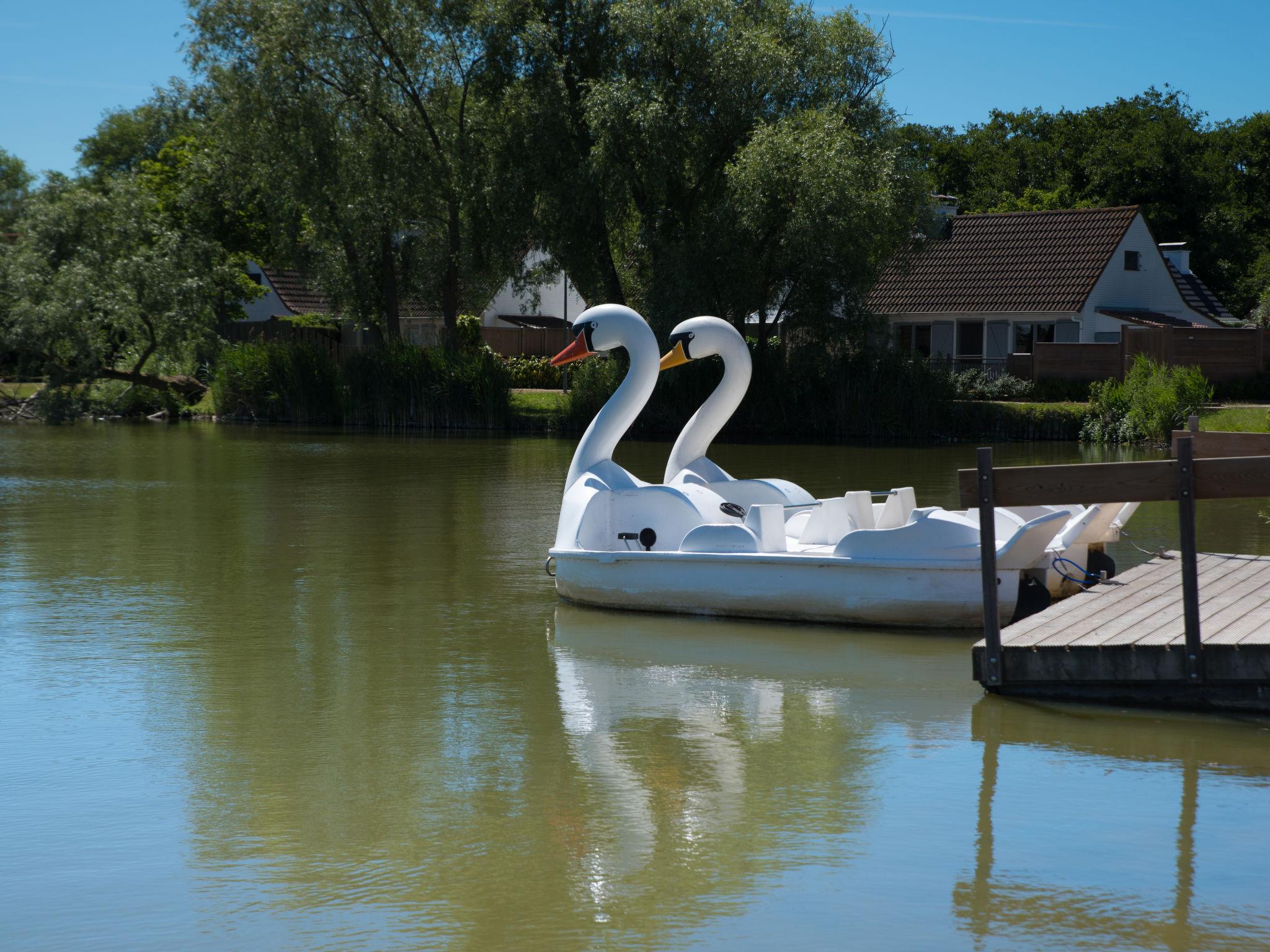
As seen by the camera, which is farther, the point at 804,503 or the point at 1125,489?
the point at 804,503

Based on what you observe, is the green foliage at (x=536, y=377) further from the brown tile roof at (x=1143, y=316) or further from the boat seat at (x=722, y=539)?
the boat seat at (x=722, y=539)

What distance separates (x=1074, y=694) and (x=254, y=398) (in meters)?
35.4

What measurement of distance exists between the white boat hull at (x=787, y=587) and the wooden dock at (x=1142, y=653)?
1005 millimetres

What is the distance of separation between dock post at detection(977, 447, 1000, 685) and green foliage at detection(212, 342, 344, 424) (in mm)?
32961

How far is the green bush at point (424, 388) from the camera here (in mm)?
37250

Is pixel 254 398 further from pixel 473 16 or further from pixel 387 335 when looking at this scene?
pixel 473 16

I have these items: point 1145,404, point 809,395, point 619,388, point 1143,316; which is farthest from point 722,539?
point 1143,316

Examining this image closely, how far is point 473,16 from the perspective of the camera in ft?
112

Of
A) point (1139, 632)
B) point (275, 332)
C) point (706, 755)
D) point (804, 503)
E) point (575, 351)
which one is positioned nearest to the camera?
point (706, 755)

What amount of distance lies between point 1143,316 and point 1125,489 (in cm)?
3805

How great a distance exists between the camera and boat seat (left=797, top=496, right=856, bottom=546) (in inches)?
424

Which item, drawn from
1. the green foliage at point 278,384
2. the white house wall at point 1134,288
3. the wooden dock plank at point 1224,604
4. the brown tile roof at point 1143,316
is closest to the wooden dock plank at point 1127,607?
the wooden dock plank at point 1224,604

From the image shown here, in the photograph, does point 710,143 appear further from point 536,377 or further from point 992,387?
point 536,377

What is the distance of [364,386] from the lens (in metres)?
38.7
